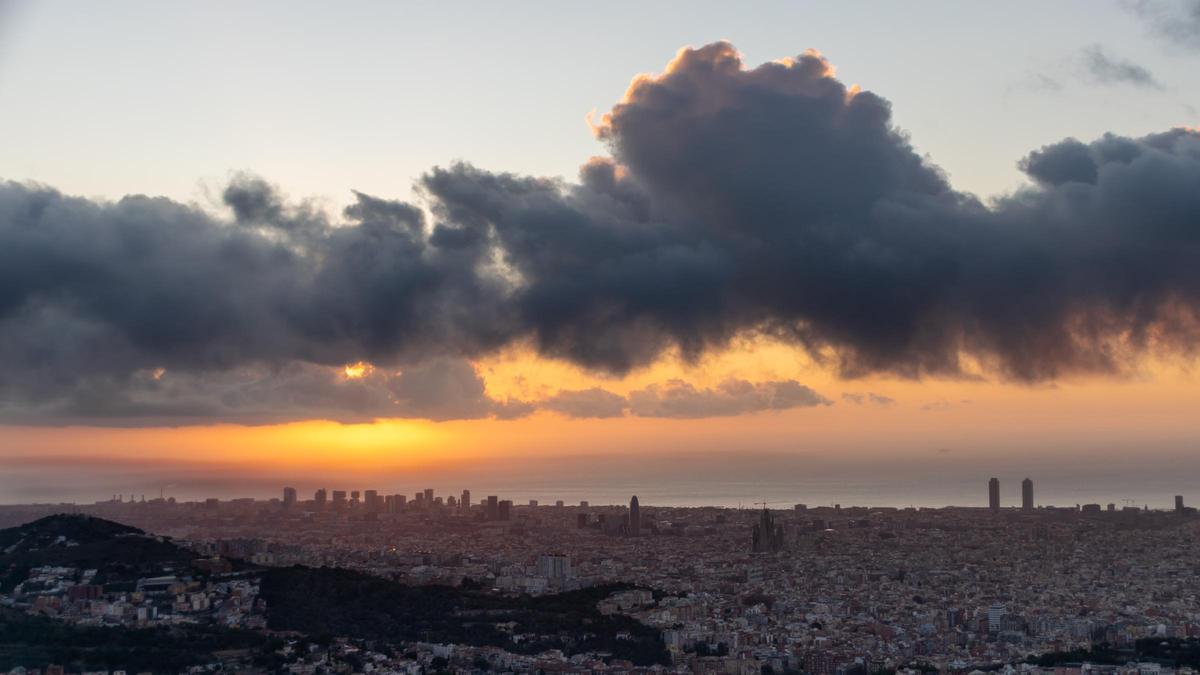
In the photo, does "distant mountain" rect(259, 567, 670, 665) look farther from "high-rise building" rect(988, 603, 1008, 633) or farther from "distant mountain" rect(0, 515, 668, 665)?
"high-rise building" rect(988, 603, 1008, 633)

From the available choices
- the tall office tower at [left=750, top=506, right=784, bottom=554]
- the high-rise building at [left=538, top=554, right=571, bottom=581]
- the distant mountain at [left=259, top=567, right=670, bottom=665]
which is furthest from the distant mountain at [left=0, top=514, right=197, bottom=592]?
the tall office tower at [left=750, top=506, right=784, bottom=554]

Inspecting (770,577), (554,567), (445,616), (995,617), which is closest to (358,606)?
(445,616)

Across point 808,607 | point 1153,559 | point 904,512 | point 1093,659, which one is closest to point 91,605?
point 808,607

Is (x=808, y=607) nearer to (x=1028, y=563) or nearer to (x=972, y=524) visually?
(x=1028, y=563)

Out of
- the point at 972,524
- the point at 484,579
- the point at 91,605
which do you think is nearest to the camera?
the point at 91,605

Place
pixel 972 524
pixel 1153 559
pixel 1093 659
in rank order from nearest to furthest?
pixel 1093 659 → pixel 1153 559 → pixel 972 524

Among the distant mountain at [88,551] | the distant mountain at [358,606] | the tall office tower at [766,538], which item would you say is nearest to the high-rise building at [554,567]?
the distant mountain at [358,606]
